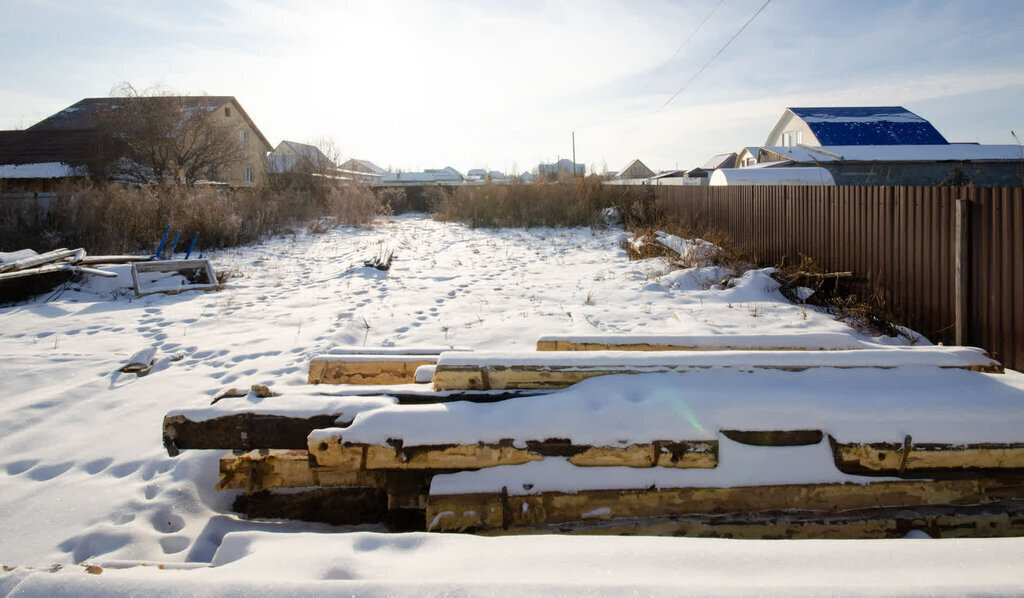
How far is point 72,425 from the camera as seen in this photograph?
370 cm

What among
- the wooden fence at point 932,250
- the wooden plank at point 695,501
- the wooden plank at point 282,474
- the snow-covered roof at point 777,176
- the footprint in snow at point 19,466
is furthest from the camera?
the snow-covered roof at point 777,176

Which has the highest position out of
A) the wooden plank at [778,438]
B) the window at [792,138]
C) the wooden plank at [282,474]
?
the window at [792,138]

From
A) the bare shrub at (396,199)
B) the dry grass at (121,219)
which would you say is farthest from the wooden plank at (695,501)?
the bare shrub at (396,199)

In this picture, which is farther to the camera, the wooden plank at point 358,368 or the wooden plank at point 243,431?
the wooden plank at point 358,368

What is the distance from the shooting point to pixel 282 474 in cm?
251

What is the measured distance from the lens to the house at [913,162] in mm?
22812

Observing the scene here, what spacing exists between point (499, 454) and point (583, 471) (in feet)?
1.13

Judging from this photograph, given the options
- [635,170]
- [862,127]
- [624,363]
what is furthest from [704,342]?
[635,170]

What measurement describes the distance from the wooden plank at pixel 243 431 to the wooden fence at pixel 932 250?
4.73 metres

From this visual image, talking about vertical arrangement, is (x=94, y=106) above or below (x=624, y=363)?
above

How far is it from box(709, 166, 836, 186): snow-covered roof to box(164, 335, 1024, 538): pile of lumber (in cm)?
1137

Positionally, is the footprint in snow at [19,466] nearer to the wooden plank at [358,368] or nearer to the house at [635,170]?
the wooden plank at [358,368]

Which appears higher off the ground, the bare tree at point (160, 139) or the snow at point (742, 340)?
the bare tree at point (160, 139)

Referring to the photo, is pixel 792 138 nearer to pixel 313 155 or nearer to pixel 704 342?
pixel 313 155
